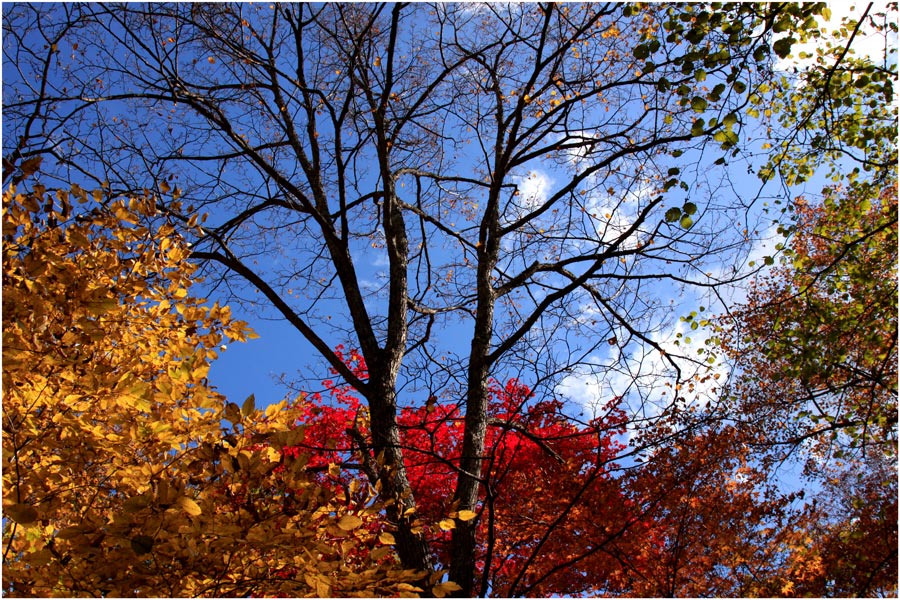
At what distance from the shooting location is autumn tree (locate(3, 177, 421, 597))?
226cm

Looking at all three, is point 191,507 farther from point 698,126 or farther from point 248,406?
point 698,126

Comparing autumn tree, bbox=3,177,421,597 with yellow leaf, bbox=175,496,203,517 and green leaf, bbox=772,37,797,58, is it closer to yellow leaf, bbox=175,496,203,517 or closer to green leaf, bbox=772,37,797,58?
yellow leaf, bbox=175,496,203,517

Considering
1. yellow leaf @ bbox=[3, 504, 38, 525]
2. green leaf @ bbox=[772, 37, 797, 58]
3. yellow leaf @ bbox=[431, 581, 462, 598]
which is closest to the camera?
yellow leaf @ bbox=[3, 504, 38, 525]

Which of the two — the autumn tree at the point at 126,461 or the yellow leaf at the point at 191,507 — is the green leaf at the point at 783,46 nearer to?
the autumn tree at the point at 126,461

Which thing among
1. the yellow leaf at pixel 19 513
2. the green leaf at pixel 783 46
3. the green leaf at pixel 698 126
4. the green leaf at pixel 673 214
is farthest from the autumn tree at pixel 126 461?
the green leaf at pixel 783 46

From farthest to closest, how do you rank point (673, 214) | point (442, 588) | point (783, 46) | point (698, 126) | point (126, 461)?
1. point (673, 214)
2. point (698, 126)
3. point (783, 46)
4. point (126, 461)
5. point (442, 588)

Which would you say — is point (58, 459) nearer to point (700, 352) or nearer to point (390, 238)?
point (390, 238)

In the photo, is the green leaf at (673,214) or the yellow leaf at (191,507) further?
the green leaf at (673,214)

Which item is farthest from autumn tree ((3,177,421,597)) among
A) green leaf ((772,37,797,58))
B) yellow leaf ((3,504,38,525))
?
green leaf ((772,37,797,58))

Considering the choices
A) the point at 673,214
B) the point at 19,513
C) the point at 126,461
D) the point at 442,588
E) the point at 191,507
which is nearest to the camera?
the point at 19,513

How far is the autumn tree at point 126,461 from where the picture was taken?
7.43 ft

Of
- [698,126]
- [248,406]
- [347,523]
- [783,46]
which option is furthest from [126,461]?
[783,46]

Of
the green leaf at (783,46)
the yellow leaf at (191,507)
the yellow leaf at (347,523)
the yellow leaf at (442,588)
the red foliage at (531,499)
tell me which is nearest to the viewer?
the yellow leaf at (191,507)

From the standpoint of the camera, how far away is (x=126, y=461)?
2.79m
